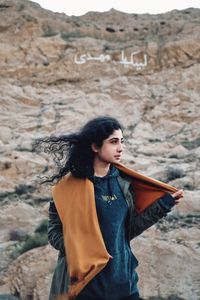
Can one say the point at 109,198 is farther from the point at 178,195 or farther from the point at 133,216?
the point at 178,195

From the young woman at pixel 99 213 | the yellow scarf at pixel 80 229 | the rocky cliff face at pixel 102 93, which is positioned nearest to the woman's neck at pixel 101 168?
the young woman at pixel 99 213

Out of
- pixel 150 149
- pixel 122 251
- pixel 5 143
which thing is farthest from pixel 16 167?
pixel 122 251

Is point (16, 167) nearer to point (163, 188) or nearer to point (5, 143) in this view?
point (5, 143)

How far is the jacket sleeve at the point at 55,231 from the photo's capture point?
7.69 ft

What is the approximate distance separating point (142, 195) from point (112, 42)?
12.4 meters

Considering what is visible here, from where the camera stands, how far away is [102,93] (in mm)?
12578

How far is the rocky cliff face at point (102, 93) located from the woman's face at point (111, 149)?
11.0 ft

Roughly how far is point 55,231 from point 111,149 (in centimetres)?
50

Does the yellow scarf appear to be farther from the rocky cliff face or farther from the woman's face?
the rocky cliff face

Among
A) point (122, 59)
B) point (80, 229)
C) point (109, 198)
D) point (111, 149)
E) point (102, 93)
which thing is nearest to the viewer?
point (80, 229)

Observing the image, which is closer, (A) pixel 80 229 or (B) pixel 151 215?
(A) pixel 80 229

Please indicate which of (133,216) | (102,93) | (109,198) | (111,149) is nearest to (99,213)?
(109,198)

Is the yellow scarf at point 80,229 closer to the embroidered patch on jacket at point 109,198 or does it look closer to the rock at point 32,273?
the embroidered patch on jacket at point 109,198

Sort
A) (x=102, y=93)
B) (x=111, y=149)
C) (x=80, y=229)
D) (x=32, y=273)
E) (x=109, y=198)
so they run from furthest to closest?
(x=102, y=93)
(x=32, y=273)
(x=111, y=149)
(x=109, y=198)
(x=80, y=229)
